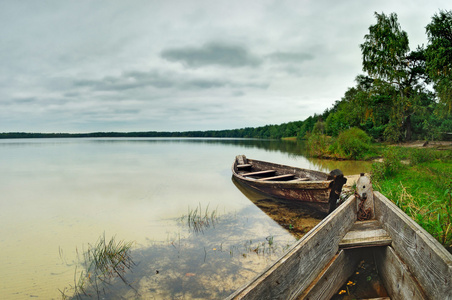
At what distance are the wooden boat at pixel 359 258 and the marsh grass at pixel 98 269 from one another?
2842mm

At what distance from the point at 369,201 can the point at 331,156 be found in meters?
18.0

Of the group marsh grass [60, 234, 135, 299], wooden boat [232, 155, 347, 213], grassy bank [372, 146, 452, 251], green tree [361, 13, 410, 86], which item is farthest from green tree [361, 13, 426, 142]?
marsh grass [60, 234, 135, 299]

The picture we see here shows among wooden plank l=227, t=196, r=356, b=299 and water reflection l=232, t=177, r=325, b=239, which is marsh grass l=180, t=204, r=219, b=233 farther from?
wooden plank l=227, t=196, r=356, b=299

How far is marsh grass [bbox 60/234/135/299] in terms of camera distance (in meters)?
3.74

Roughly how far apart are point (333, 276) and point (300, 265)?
842mm

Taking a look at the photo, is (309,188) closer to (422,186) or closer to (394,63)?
(422,186)

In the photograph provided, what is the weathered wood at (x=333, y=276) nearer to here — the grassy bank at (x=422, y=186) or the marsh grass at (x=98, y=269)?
the grassy bank at (x=422, y=186)

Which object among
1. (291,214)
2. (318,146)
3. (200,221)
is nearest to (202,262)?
(200,221)

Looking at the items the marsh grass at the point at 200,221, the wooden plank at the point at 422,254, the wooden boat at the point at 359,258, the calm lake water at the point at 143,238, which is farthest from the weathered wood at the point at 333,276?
the marsh grass at the point at 200,221

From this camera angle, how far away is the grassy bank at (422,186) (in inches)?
155

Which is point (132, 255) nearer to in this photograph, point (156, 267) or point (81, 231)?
point (156, 267)

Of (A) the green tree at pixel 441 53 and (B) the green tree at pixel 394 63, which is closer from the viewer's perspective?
(A) the green tree at pixel 441 53

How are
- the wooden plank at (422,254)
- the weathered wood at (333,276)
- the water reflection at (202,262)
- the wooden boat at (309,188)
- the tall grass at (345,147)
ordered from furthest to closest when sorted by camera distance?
the tall grass at (345,147) → the wooden boat at (309,188) → the water reflection at (202,262) → the weathered wood at (333,276) → the wooden plank at (422,254)

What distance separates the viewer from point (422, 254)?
224 centimetres
